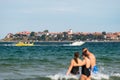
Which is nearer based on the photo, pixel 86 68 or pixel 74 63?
pixel 86 68

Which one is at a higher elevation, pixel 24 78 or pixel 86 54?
pixel 86 54

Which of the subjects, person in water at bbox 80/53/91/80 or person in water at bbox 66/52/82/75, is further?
person in water at bbox 66/52/82/75

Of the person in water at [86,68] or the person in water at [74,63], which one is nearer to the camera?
the person in water at [86,68]

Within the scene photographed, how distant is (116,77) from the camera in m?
23.3

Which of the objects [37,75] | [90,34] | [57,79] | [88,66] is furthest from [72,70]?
[90,34]

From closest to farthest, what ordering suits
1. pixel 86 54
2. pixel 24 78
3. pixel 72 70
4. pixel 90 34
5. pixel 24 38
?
1. pixel 86 54
2. pixel 72 70
3. pixel 24 78
4. pixel 24 38
5. pixel 90 34

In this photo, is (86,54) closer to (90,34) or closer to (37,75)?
(37,75)

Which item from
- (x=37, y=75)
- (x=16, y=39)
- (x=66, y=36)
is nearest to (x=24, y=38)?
(x=16, y=39)

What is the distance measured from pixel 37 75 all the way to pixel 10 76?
1.49 meters

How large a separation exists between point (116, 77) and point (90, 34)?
175465 mm

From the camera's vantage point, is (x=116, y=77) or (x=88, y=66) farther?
(x=116, y=77)

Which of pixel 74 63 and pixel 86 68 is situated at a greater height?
pixel 74 63

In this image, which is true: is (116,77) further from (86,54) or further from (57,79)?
(86,54)

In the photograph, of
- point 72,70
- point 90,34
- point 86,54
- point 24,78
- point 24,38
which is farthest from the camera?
point 90,34
